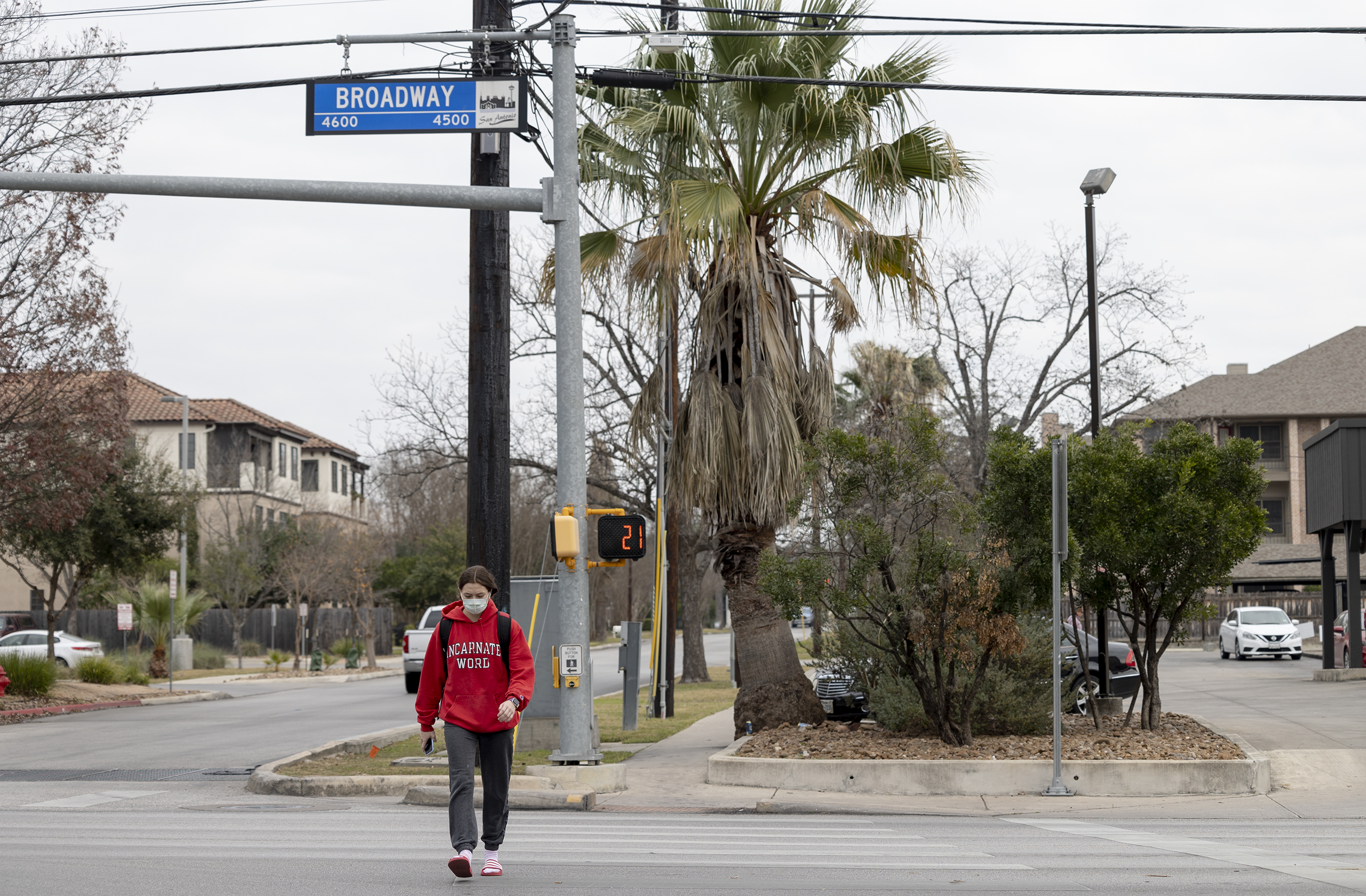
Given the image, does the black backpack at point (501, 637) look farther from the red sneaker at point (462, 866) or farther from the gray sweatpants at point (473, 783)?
the red sneaker at point (462, 866)

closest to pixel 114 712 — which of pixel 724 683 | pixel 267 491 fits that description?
pixel 724 683

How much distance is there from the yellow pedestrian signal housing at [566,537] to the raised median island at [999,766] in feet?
9.15

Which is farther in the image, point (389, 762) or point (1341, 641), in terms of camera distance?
point (1341, 641)

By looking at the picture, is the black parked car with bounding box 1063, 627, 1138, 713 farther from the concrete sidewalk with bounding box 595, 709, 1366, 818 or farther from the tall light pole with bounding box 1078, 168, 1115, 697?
the concrete sidewalk with bounding box 595, 709, 1366, 818

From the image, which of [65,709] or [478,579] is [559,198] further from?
[65,709]

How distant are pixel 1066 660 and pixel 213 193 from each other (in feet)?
38.4

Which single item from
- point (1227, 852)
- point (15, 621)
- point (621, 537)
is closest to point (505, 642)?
point (1227, 852)

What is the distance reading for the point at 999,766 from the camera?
1225cm

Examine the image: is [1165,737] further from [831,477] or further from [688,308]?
[688,308]

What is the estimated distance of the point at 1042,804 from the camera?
38.0 ft

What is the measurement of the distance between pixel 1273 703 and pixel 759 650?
33.0 feet

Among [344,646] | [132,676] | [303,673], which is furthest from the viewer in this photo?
[344,646]

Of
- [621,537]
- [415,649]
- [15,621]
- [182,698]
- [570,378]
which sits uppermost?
[570,378]

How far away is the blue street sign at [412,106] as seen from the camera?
12.7 meters
